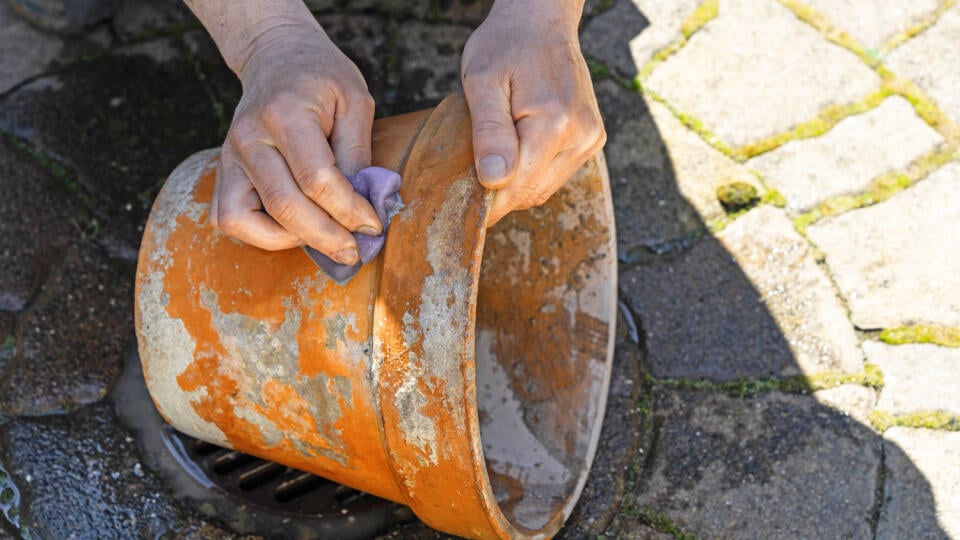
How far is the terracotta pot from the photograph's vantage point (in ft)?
5.58

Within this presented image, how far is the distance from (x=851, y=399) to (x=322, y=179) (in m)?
1.76

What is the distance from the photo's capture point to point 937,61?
3152 mm

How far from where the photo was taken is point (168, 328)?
2010 mm

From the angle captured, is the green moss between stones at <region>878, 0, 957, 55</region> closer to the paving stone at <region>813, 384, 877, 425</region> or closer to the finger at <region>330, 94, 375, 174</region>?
the paving stone at <region>813, 384, 877, 425</region>

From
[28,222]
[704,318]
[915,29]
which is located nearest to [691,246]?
[704,318]

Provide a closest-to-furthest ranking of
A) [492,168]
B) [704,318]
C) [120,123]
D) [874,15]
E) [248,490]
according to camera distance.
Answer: [492,168] → [248,490] → [704,318] → [120,123] → [874,15]

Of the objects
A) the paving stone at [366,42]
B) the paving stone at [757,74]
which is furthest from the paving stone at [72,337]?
the paving stone at [757,74]

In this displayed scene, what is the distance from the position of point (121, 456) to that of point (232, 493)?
0.34 meters

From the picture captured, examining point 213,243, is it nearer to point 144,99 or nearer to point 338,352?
point 338,352

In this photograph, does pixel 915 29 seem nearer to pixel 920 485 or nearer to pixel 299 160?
pixel 920 485

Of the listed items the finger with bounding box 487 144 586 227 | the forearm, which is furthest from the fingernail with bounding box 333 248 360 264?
the forearm

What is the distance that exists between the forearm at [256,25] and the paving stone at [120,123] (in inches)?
33.8

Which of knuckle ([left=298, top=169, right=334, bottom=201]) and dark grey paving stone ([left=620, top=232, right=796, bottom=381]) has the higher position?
knuckle ([left=298, top=169, right=334, bottom=201])

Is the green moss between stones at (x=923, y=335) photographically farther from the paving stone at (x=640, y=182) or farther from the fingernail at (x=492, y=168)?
the fingernail at (x=492, y=168)
